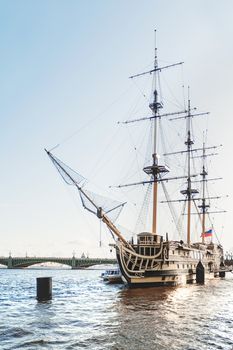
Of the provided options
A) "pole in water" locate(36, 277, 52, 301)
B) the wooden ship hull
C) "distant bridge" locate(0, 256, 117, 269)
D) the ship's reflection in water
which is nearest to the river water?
the ship's reflection in water

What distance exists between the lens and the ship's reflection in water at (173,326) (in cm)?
2019

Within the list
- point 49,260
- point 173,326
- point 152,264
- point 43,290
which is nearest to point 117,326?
point 173,326

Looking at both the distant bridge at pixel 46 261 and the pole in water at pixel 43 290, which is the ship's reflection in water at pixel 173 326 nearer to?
the pole in water at pixel 43 290

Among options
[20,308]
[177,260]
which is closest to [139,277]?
[177,260]

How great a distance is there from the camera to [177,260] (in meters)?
61.2

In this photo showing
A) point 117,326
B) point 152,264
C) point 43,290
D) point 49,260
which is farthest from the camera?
point 49,260

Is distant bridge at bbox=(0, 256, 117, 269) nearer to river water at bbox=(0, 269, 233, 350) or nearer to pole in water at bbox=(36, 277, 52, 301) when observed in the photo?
pole in water at bbox=(36, 277, 52, 301)

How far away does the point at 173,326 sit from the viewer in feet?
81.5

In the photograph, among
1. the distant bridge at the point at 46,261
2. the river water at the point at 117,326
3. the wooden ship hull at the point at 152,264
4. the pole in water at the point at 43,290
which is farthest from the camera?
the distant bridge at the point at 46,261

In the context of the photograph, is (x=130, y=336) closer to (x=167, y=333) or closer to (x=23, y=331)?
(x=167, y=333)

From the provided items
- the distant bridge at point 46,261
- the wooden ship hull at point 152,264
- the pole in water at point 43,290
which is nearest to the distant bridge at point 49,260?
the distant bridge at point 46,261

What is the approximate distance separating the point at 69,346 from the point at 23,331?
5.23 meters

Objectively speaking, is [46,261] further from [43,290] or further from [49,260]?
[43,290]

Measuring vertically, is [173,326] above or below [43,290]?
above
